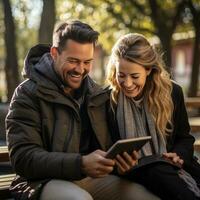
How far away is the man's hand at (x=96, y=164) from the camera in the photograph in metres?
2.98

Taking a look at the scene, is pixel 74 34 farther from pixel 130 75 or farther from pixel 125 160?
pixel 125 160

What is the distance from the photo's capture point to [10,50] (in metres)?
10.8

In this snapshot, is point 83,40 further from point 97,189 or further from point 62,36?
point 97,189

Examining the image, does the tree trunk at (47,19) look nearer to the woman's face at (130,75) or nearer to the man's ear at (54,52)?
the woman's face at (130,75)

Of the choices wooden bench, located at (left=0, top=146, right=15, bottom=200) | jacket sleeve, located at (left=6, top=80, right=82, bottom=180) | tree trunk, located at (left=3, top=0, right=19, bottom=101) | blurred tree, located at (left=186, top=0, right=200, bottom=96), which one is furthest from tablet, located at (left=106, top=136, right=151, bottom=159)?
blurred tree, located at (left=186, top=0, right=200, bottom=96)

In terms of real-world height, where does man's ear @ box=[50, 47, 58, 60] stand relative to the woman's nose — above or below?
above

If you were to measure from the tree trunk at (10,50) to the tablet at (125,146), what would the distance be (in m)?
7.68

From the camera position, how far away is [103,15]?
19719 millimetres

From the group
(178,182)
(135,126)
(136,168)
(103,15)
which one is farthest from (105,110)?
(103,15)

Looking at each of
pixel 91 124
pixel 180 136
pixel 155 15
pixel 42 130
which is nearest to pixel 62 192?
pixel 42 130

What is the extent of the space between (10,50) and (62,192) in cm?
810

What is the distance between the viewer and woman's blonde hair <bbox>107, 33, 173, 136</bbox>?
3560 millimetres

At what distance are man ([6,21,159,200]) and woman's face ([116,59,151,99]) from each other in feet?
0.56

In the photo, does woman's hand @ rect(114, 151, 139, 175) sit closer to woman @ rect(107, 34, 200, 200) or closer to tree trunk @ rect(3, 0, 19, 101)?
woman @ rect(107, 34, 200, 200)
